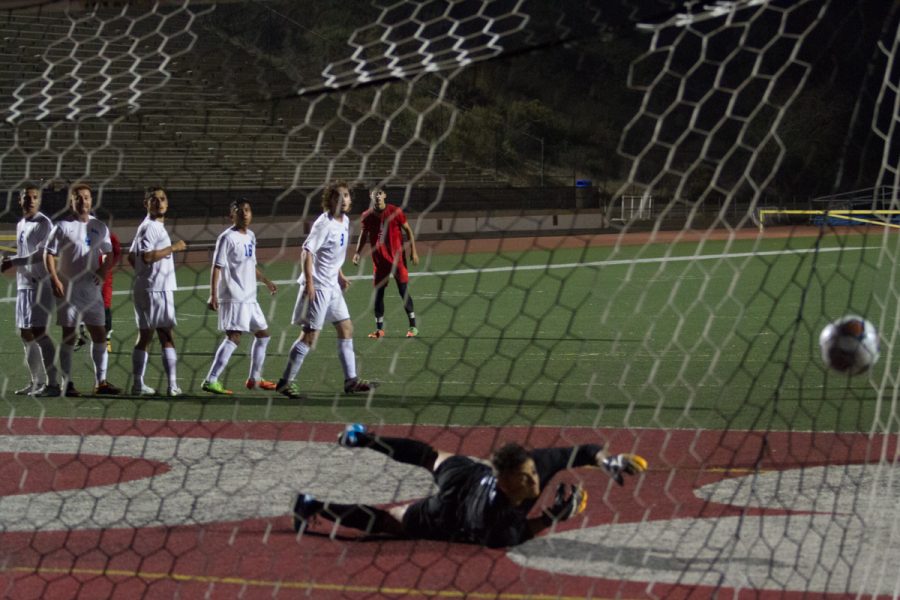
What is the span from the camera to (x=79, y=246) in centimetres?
1045

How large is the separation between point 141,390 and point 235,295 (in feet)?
3.61

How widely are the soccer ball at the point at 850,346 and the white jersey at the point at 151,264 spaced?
528 cm

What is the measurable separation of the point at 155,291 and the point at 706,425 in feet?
15.3

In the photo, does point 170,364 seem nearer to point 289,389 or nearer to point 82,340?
point 289,389

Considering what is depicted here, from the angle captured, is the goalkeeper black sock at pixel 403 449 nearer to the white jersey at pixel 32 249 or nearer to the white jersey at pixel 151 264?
the white jersey at pixel 151 264

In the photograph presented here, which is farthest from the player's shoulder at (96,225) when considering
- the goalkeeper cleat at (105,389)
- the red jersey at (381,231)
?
the red jersey at (381,231)

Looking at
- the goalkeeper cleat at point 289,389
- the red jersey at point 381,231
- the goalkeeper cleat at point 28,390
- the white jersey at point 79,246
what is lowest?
the goalkeeper cleat at point 28,390

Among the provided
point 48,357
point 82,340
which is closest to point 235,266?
point 48,357

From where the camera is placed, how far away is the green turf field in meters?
9.20

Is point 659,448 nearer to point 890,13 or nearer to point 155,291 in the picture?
point 890,13

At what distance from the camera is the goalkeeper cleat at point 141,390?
33.8 feet

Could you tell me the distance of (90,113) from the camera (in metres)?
5.16

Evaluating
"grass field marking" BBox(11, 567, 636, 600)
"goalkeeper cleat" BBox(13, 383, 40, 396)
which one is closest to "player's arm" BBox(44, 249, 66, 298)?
"goalkeeper cleat" BBox(13, 383, 40, 396)

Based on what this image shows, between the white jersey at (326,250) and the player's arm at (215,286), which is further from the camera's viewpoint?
the white jersey at (326,250)
